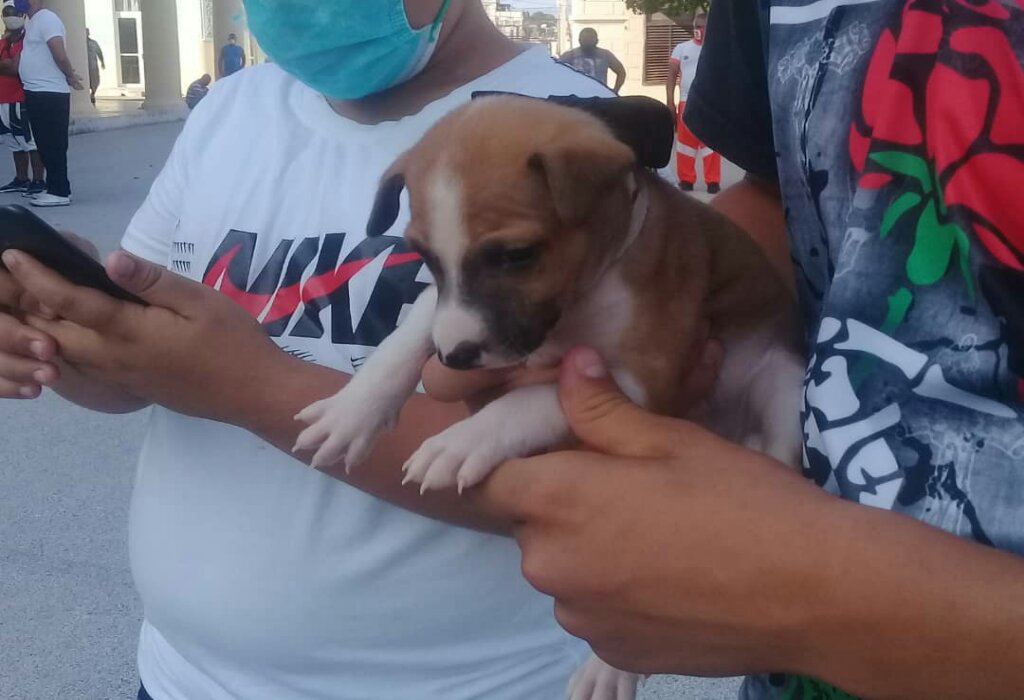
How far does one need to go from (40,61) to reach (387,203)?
11.7 meters

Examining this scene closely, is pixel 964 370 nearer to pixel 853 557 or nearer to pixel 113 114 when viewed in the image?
pixel 853 557

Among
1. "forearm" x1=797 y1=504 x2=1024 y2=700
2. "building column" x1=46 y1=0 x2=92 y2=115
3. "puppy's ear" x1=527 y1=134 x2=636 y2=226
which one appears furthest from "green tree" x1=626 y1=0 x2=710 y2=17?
"forearm" x1=797 y1=504 x2=1024 y2=700

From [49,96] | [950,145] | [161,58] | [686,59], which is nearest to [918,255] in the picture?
[950,145]

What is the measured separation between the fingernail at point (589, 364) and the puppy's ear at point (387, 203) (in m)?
A: 0.45

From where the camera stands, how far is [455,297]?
1.52 m

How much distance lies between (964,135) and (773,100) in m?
0.34

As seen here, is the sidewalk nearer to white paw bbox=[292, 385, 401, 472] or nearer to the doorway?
the doorway

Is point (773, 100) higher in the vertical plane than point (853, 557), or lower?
higher

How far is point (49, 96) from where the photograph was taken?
11.8 metres

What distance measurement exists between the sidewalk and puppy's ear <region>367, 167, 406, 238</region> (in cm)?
1990

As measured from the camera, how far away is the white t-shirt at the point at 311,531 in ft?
5.60

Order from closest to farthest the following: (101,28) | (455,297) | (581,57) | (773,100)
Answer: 1. (773,100)
2. (455,297)
3. (581,57)
4. (101,28)

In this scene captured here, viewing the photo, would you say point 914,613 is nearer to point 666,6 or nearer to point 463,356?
point 463,356

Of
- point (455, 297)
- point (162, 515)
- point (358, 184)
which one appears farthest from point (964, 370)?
point (162, 515)
